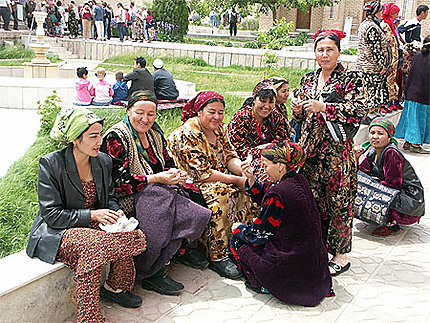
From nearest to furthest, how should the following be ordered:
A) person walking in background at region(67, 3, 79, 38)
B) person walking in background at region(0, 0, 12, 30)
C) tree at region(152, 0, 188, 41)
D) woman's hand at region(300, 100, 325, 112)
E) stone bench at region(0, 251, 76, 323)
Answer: stone bench at region(0, 251, 76, 323), woman's hand at region(300, 100, 325, 112), person walking in background at region(0, 0, 12, 30), person walking in background at region(67, 3, 79, 38), tree at region(152, 0, 188, 41)

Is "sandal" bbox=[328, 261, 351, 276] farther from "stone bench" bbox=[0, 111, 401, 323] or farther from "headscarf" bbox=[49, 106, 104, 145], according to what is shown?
"headscarf" bbox=[49, 106, 104, 145]

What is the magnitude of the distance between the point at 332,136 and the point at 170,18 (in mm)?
19214

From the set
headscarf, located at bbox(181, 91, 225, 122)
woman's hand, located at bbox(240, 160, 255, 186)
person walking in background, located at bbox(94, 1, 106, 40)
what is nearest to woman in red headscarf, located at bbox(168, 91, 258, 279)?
headscarf, located at bbox(181, 91, 225, 122)

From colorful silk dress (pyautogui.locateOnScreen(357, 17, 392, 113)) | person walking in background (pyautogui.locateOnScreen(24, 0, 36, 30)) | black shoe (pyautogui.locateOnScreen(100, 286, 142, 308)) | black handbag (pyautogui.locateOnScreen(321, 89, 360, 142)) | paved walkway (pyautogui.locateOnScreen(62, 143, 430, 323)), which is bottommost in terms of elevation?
paved walkway (pyautogui.locateOnScreen(62, 143, 430, 323))

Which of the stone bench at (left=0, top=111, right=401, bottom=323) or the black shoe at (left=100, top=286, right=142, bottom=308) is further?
the black shoe at (left=100, top=286, right=142, bottom=308)

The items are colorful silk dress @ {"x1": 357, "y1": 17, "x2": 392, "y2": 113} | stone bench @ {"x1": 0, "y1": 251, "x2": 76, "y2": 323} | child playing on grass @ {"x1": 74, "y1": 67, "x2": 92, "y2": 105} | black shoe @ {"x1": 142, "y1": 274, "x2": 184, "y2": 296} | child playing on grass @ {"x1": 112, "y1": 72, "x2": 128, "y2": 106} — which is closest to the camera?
stone bench @ {"x1": 0, "y1": 251, "x2": 76, "y2": 323}

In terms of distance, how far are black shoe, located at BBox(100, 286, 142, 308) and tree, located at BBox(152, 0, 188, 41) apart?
63.0ft

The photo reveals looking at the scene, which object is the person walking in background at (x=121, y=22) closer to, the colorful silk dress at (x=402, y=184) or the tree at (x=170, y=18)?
the tree at (x=170, y=18)

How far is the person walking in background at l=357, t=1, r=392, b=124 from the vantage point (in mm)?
6637

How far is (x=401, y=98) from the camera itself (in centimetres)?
911

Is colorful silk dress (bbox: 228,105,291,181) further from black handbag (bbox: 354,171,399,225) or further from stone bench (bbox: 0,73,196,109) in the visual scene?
stone bench (bbox: 0,73,196,109)

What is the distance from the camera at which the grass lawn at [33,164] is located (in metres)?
4.00

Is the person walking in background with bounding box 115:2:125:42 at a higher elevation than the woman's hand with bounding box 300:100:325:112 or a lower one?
higher

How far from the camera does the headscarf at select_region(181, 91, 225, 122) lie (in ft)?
13.1
